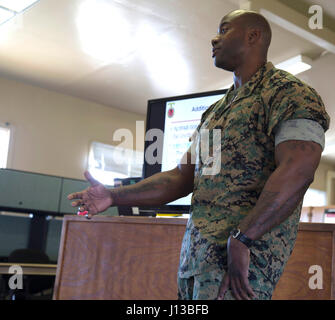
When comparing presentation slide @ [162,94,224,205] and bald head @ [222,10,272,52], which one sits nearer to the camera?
bald head @ [222,10,272,52]

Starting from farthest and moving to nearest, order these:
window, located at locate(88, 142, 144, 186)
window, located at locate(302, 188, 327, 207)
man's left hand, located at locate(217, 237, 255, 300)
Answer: window, located at locate(302, 188, 327, 207) → window, located at locate(88, 142, 144, 186) → man's left hand, located at locate(217, 237, 255, 300)

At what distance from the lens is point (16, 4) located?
4602 mm

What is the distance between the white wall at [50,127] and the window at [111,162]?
0.43 feet

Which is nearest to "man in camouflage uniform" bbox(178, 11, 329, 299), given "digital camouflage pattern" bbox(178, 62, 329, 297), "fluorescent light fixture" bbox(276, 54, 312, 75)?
"digital camouflage pattern" bbox(178, 62, 329, 297)

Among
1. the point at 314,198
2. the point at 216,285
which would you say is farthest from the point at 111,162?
the point at 216,285

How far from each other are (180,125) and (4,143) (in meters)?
5.16

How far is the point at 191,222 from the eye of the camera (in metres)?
1.00

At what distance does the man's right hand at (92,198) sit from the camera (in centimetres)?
109

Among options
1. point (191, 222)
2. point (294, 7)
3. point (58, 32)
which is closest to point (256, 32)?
point (191, 222)

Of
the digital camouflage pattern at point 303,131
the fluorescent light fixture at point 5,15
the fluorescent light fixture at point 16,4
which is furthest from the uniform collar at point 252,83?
the fluorescent light fixture at point 5,15

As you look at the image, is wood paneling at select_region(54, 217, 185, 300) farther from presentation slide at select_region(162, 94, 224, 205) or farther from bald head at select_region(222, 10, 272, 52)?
bald head at select_region(222, 10, 272, 52)

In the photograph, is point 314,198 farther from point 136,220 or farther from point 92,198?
point 92,198

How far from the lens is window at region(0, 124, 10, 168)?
21.4ft

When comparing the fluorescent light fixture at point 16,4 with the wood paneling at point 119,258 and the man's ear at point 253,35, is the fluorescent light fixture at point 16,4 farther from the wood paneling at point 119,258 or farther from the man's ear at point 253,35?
the man's ear at point 253,35
